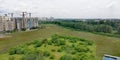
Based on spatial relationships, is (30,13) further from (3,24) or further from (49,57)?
(49,57)

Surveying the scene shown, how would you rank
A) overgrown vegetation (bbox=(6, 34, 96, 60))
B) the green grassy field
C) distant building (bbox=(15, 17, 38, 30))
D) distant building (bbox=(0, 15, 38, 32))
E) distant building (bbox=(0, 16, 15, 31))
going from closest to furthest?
overgrown vegetation (bbox=(6, 34, 96, 60)) < the green grassy field < distant building (bbox=(0, 16, 15, 31)) < distant building (bbox=(0, 15, 38, 32)) < distant building (bbox=(15, 17, 38, 30))

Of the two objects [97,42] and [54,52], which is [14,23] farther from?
[54,52]

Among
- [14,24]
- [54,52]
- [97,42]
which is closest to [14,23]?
[14,24]

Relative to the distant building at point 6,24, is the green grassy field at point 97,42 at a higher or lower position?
lower

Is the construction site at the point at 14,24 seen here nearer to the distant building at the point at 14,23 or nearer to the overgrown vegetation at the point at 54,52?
the distant building at the point at 14,23

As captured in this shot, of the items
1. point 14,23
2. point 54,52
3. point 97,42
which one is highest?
point 14,23

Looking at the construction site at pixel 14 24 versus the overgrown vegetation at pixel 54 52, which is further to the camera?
the construction site at pixel 14 24

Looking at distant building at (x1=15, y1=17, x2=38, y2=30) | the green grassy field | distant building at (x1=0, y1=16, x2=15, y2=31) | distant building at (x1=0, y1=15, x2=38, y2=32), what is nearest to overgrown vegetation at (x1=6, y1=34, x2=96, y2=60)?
the green grassy field

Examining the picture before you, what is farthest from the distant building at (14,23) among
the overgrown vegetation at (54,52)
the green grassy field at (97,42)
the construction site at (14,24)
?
the overgrown vegetation at (54,52)

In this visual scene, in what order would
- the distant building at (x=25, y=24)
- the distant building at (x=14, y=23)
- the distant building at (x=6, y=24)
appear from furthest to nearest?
the distant building at (x=25, y=24)
the distant building at (x=14, y=23)
the distant building at (x=6, y=24)

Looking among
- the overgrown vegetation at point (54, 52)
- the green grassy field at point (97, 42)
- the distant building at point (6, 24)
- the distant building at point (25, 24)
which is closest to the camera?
the overgrown vegetation at point (54, 52)

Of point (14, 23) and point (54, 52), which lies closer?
point (54, 52)

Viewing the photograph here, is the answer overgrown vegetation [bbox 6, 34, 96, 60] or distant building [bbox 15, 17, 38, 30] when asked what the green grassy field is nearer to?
overgrown vegetation [bbox 6, 34, 96, 60]
